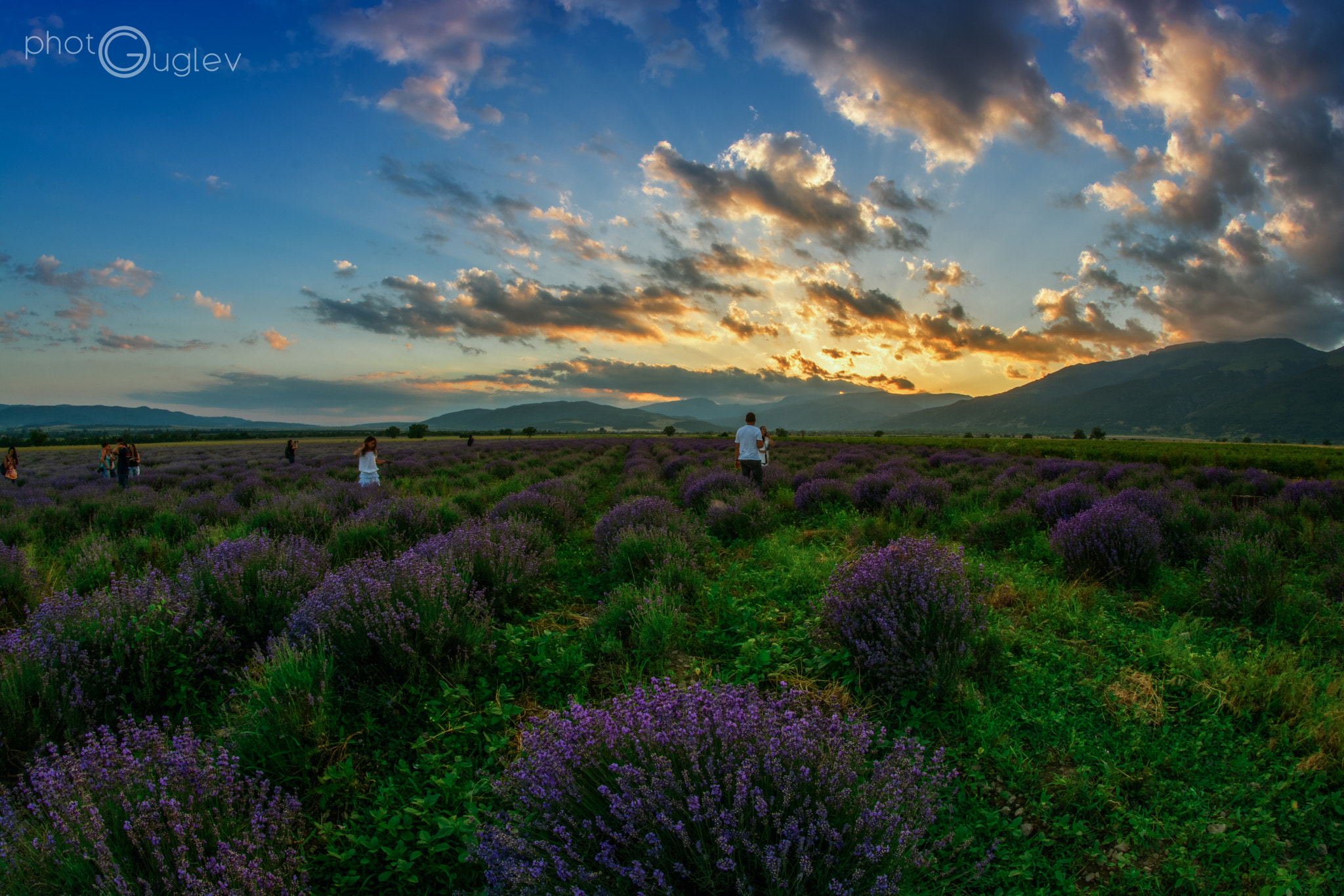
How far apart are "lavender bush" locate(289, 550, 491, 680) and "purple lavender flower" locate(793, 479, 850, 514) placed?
6.95 metres

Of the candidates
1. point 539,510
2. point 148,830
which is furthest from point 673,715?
point 539,510

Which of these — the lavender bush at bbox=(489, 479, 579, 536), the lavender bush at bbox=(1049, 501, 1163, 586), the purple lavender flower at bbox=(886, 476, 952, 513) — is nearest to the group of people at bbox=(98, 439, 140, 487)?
the lavender bush at bbox=(489, 479, 579, 536)

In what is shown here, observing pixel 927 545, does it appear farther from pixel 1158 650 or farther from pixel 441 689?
pixel 441 689

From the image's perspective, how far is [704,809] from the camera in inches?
71.0

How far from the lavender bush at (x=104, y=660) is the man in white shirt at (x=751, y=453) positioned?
997 cm

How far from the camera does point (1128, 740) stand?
9.94 feet

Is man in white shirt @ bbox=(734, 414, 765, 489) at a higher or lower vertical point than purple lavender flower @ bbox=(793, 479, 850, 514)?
higher

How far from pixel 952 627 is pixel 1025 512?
5.44 meters

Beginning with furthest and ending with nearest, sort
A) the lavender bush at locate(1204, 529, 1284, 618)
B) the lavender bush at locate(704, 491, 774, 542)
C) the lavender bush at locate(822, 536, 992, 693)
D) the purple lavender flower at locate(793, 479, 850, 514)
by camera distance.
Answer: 1. the purple lavender flower at locate(793, 479, 850, 514)
2. the lavender bush at locate(704, 491, 774, 542)
3. the lavender bush at locate(1204, 529, 1284, 618)
4. the lavender bush at locate(822, 536, 992, 693)

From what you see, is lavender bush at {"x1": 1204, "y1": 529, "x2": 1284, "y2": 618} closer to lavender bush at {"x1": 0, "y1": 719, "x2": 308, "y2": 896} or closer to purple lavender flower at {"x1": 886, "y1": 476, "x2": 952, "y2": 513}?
purple lavender flower at {"x1": 886, "y1": 476, "x2": 952, "y2": 513}

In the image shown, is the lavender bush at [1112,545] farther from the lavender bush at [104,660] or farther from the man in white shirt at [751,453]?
the lavender bush at [104,660]

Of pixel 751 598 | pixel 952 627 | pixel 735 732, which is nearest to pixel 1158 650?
pixel 952 627

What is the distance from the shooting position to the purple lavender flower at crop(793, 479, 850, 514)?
9758 millimetres

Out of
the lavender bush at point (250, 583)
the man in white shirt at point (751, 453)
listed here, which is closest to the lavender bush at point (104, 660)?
the lavender bush at point (250, 583)
